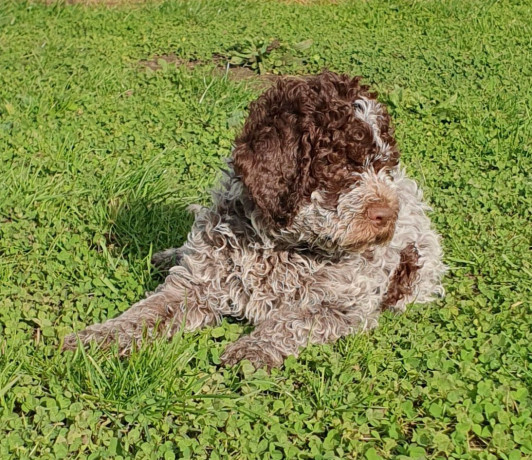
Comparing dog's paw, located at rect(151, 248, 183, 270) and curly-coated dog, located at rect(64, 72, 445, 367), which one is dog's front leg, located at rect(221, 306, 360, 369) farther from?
dog's paw, located at rect(151, 248, 183, 270)

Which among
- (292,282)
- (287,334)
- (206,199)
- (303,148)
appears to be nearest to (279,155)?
(303,148)

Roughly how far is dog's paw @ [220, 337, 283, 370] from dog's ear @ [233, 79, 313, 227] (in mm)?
628

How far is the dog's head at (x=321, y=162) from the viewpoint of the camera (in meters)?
Answer: 3.53

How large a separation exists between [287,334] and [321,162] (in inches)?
35.2

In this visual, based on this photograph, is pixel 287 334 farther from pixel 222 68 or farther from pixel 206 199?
pixel 222 68

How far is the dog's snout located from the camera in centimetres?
364

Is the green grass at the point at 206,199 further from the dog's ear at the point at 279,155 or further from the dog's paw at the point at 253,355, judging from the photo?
the dog's ear at the point at 279,155

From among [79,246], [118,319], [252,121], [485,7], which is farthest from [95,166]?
[485,7]

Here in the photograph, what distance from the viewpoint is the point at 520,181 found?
18.3 ft

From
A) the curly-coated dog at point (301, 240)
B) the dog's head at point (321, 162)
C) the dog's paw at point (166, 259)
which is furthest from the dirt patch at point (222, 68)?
the dog's head at point (321, 162)

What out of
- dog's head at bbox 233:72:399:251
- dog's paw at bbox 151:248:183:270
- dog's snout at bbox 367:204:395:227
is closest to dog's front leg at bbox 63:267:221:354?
dog's paw at bbox 151:248:183:270

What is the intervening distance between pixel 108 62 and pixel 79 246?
10.2 ft

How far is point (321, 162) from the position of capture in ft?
11.6

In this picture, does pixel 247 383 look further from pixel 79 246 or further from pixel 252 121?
pixel 79 246
